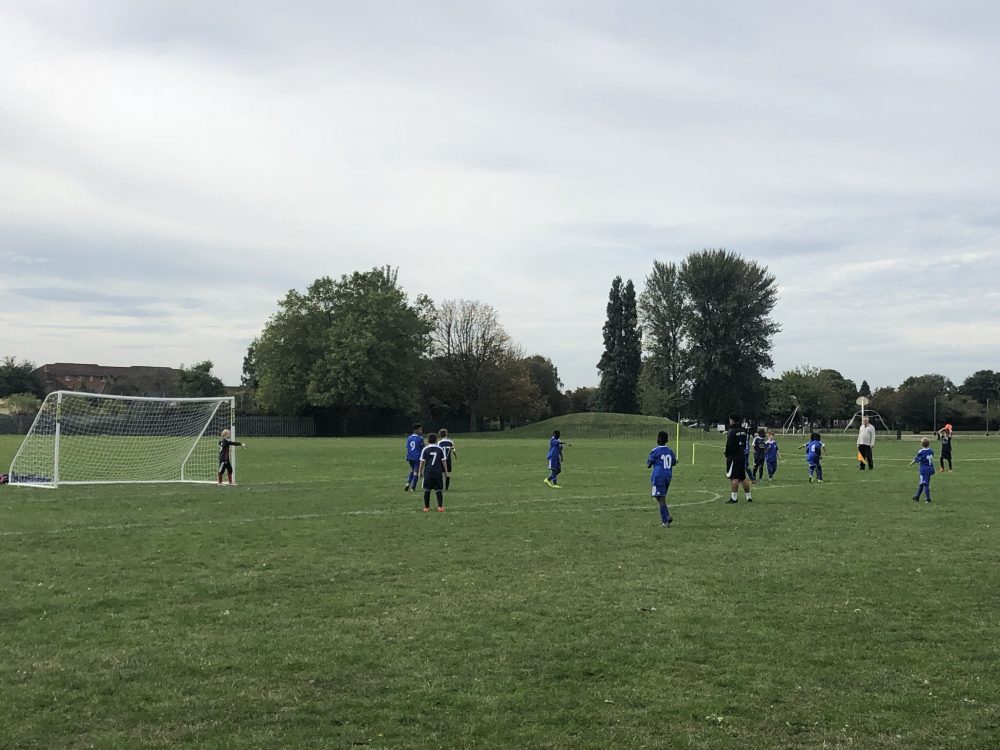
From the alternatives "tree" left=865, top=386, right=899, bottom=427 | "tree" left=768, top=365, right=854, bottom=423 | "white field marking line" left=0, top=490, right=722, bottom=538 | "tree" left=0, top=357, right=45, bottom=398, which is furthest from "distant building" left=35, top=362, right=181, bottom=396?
"white field marking line" left=0, top=490, right=722, bottom=538

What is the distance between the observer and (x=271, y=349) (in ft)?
272

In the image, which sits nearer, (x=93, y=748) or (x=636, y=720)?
(x=93, y=748)

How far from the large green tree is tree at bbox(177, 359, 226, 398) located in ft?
83.0

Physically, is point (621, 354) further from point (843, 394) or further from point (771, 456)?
point (771, 456)

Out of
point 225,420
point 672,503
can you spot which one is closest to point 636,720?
point 672,503

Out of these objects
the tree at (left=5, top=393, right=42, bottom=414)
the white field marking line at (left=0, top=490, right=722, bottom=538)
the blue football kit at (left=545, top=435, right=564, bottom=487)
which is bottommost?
the white field marking line at (left=0, top=490, right=722, bottom=538)

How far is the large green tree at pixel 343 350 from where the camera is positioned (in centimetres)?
7981

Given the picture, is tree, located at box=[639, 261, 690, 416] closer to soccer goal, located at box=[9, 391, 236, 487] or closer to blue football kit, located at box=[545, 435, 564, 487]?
soccer goal, located at box=[9, 391, 236, 487]

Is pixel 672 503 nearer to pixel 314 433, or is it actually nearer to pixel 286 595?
pixel 286 595

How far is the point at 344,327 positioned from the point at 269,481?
181 ft

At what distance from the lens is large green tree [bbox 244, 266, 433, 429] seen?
79.8 m

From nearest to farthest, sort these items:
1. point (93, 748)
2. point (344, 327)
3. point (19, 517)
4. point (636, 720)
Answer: point (93, 748)
point (636, 720)
point (19, 517)
point (344, 327)

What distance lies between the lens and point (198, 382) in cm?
10731

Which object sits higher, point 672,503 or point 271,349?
point 271,349
